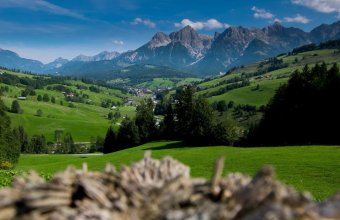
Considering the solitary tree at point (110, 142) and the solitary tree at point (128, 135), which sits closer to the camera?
the solitary tree at point (128, 135)

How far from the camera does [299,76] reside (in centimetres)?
7250

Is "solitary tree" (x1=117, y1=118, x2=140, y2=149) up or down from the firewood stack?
down

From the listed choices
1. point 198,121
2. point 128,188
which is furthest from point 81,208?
point 198,121

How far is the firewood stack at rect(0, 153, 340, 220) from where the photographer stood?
3297mm

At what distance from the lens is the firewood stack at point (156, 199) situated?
3.30 metres

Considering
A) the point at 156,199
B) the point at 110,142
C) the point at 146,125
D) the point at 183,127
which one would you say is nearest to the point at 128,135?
the point at 146,125

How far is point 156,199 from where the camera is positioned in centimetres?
358

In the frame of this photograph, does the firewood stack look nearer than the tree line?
Yes

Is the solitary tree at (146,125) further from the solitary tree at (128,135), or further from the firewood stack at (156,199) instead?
the firewood stack at (156,199)

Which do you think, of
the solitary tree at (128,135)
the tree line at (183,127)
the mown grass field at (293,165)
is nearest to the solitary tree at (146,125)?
the tree line at (183,127)

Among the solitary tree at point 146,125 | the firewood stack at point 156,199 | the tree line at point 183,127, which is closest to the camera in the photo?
the firewood stack at point 156,199

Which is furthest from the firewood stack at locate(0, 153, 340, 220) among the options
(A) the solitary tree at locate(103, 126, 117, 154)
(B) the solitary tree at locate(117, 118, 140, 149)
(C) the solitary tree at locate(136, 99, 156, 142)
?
(A) the solitary tree at locate(103, 126, 117, 154)

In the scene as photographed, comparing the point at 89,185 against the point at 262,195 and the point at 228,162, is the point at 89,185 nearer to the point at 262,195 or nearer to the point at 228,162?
the point at 262,195

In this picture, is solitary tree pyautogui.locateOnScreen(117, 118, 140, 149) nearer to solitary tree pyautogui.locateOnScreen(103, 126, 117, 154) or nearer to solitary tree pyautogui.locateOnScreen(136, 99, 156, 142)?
solitary tree pyautogui.locateOnScreen(136, 99, 156, 142)
